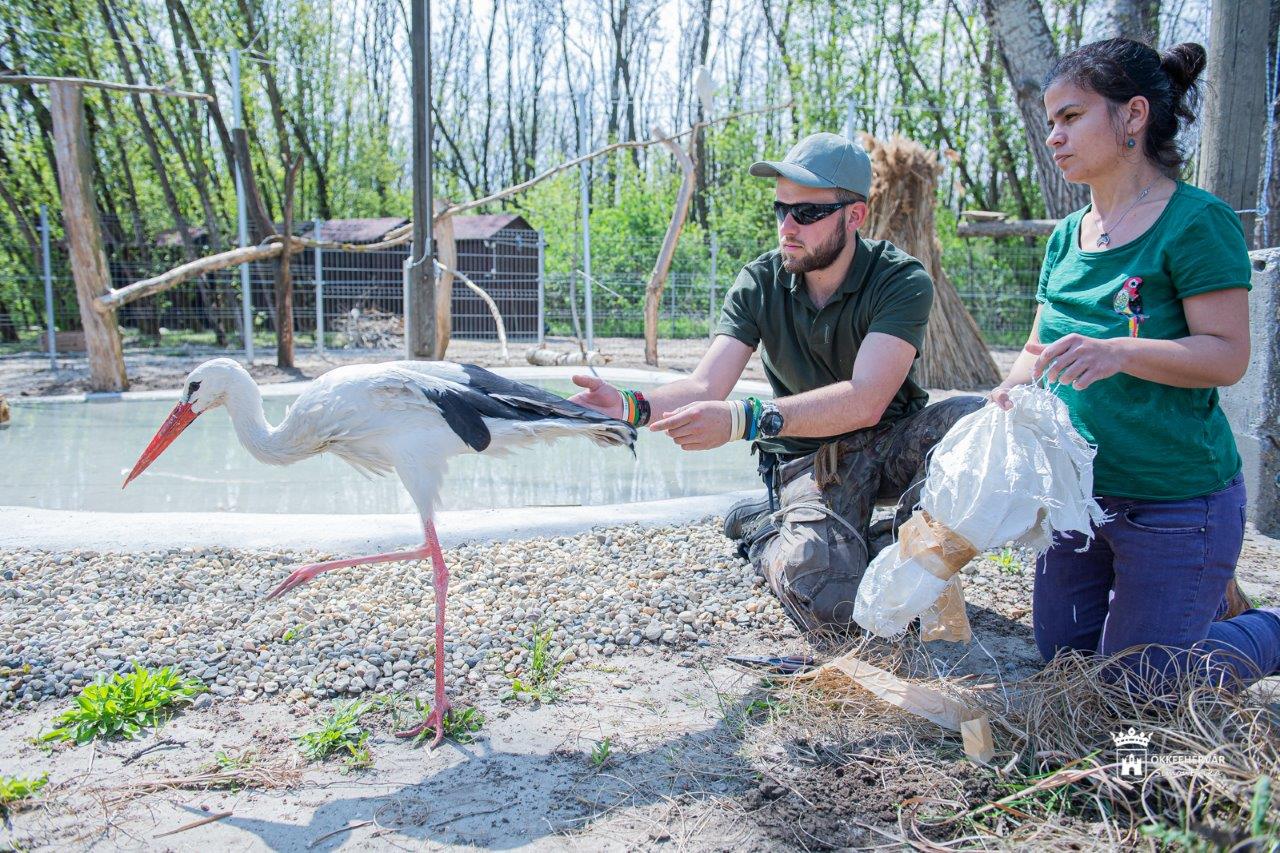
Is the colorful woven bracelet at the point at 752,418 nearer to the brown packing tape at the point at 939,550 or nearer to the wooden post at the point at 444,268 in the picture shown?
the brown packing tape at the point at 939,550

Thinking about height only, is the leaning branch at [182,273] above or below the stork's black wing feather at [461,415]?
above

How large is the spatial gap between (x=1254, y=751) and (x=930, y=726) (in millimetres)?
777

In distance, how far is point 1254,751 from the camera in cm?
215

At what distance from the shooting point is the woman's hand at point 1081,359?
2.27m

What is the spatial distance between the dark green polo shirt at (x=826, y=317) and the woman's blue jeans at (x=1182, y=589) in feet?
3.38

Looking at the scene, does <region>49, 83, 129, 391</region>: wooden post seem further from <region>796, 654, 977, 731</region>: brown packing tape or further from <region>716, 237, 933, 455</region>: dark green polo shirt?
<region>796, 654, 977, 731</region>: brown packing tape

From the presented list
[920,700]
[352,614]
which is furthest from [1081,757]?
[352,614]

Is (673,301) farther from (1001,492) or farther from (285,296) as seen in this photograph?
(1001,492)

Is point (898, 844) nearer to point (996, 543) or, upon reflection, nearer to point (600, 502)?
point (996, 543)

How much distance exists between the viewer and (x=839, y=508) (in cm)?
364

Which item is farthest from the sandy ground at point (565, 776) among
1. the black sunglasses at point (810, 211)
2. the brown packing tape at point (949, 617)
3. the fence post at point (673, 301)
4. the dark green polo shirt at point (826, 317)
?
the fence post at point (673, 301)

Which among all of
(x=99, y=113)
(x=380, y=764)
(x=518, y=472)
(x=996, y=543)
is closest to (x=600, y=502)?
(x=518, y=472)

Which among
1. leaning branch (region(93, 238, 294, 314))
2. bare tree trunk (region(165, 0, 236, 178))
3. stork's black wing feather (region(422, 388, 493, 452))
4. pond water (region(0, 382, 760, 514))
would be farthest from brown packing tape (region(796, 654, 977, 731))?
bare tree trunk (region(165, 0, 236, 178))

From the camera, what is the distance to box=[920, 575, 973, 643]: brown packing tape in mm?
2615
